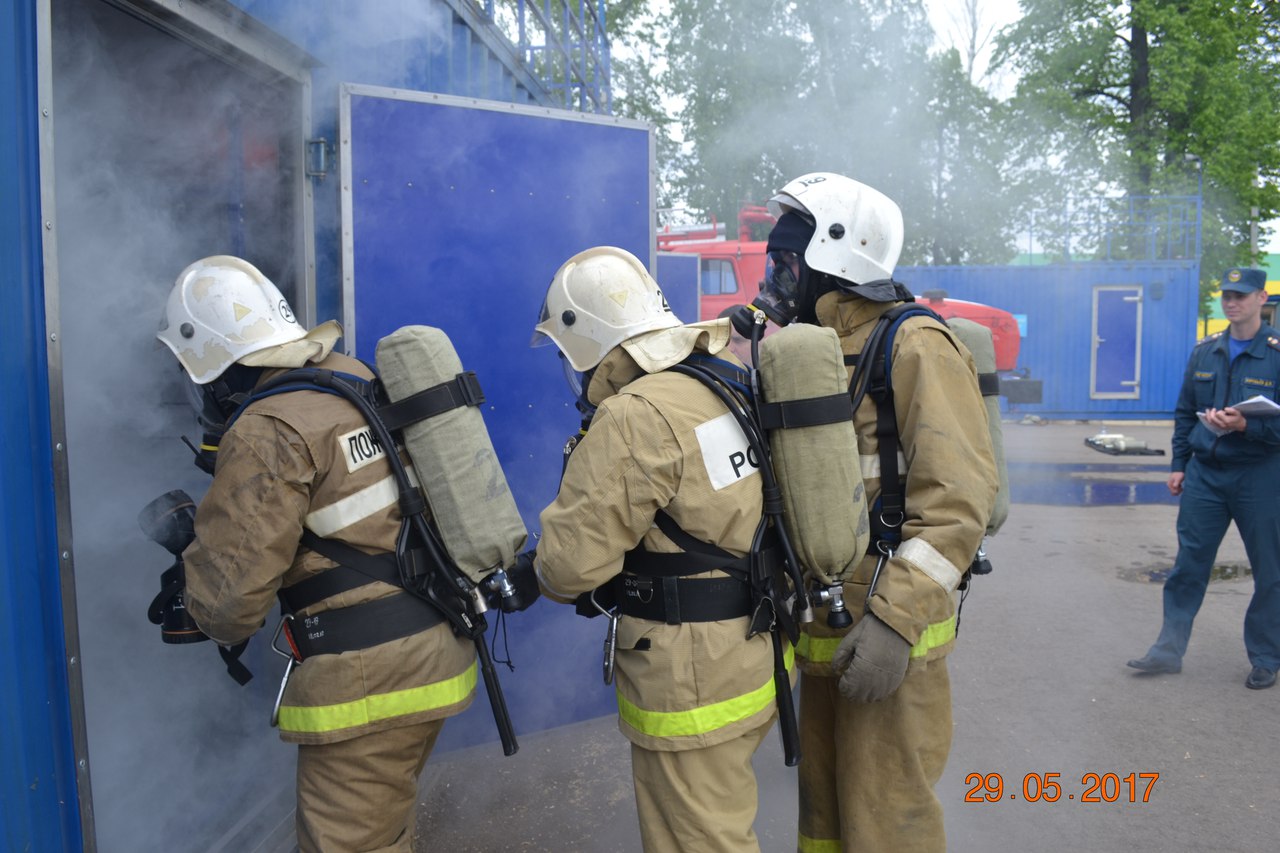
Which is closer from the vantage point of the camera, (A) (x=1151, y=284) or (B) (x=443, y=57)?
(B) (x=443, y=57)

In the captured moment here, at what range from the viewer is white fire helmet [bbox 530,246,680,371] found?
240cm

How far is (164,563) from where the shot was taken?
137 inches

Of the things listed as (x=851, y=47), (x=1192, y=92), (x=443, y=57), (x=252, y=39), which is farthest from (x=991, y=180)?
(x=252, y=39)

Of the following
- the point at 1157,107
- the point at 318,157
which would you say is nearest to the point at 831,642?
the point at 318,157

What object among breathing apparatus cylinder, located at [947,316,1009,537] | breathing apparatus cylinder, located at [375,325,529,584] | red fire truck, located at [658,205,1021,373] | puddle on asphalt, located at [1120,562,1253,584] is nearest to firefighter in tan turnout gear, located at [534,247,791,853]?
breathing apparatus cylinder, located at [375,325,529,584]

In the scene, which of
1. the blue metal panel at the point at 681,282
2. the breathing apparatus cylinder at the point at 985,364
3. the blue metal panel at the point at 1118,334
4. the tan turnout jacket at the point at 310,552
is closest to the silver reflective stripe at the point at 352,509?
the tan turnout jacket at the point at 310,552

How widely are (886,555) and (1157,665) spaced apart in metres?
3.21

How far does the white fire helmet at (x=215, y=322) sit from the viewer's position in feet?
8.13

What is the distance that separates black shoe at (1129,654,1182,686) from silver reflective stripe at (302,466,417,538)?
413 centimetres

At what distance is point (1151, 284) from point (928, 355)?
1699 centimetres

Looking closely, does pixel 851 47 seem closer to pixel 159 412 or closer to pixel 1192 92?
pixel 1192 92

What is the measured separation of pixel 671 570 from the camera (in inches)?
88.8

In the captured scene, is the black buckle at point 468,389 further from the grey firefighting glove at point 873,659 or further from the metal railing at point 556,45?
the metal railing at point 556,45

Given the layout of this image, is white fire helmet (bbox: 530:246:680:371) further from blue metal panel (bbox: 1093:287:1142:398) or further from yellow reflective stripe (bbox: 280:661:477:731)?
blue metal panel (bbox: 1093:287:1142:398)
